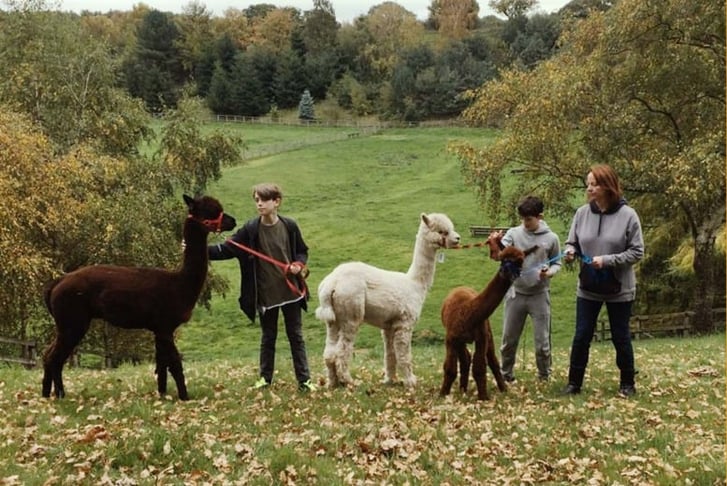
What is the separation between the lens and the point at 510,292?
9477 millimetres

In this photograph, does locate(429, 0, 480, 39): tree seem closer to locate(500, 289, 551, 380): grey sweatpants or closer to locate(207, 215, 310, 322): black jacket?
locate(500, 289, 551, 380): grey sweatpants

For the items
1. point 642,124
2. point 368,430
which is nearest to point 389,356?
point 368,430

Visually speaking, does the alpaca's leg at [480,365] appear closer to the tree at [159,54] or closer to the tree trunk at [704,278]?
the tree trunk at [704,278]

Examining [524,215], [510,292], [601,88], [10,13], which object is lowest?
[510,292]

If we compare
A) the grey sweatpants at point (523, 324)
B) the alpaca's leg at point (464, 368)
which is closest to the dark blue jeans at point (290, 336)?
the alpaca's leg at point (464, 368)

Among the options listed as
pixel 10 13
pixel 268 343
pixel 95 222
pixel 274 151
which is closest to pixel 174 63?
pixel 274 151

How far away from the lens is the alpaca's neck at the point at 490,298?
328 inches

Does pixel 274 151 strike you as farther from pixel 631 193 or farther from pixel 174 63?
pixel 631 193

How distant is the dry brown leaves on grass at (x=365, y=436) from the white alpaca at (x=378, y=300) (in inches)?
18.1

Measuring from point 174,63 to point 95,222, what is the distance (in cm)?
9082

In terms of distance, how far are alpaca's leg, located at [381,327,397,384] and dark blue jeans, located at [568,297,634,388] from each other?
229 centimetres

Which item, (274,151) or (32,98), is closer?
(32,98)

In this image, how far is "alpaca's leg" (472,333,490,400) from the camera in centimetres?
845

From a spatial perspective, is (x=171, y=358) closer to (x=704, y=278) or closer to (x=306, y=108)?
(x=704, y=278)
